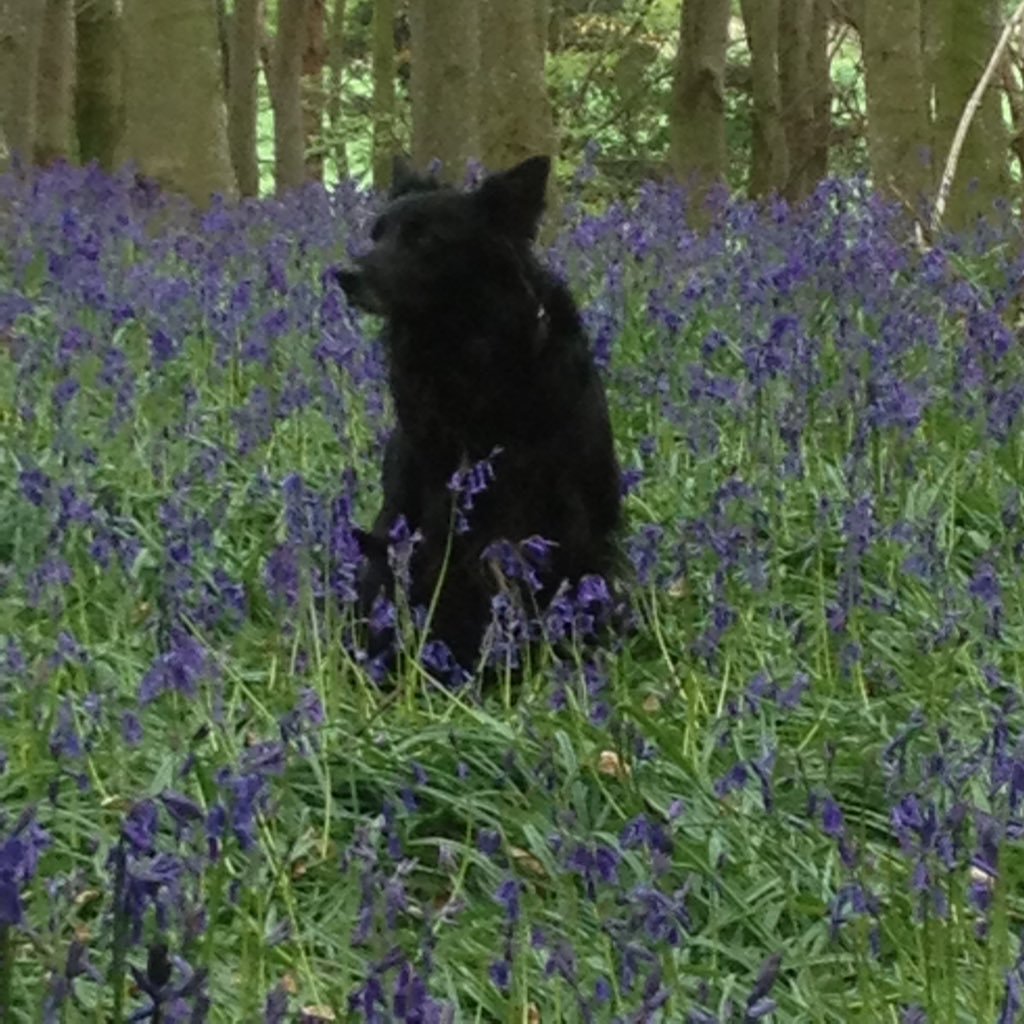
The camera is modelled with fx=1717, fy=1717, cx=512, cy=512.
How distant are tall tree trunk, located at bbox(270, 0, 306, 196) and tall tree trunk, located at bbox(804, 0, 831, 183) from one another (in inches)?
200

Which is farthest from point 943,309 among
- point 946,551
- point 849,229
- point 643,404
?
point 946,551

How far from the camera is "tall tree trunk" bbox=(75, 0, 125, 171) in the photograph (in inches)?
541

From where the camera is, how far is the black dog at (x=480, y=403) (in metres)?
3.75

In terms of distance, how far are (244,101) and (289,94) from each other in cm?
123

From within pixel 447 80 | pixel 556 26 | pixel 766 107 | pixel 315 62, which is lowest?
pixel 766 107

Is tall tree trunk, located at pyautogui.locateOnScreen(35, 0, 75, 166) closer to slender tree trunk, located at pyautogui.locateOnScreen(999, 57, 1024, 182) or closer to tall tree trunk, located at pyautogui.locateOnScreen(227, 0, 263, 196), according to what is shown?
tall tree trunk, located at pyautogui.locateOnScreen(227, 0, 263, 196)

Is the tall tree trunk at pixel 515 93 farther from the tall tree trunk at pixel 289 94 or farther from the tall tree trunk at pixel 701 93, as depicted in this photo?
the tall tree trunk at pixel 289 94

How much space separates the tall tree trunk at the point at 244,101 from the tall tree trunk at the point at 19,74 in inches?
210

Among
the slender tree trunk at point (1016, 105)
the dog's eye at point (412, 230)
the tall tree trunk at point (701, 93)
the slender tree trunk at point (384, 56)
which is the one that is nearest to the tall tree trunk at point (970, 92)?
the slender tree trunk at point (1016, 105)

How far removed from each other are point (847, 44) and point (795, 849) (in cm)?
2517

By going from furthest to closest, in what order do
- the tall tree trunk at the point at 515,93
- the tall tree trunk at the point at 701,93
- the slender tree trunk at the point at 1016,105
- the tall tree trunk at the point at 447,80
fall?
1. the tall tree trunk at the point at 701,93
2. the tall tree trunk at the point at 447,80
3. the tall tree trunk at the point at 515,93
4. the slender tree trunk at the point at 1016,105

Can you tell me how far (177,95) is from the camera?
28.8ft

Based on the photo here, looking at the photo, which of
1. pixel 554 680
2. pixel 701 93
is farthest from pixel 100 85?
pixel 554 680

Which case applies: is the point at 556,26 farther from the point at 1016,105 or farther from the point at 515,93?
the point at 1016,105
